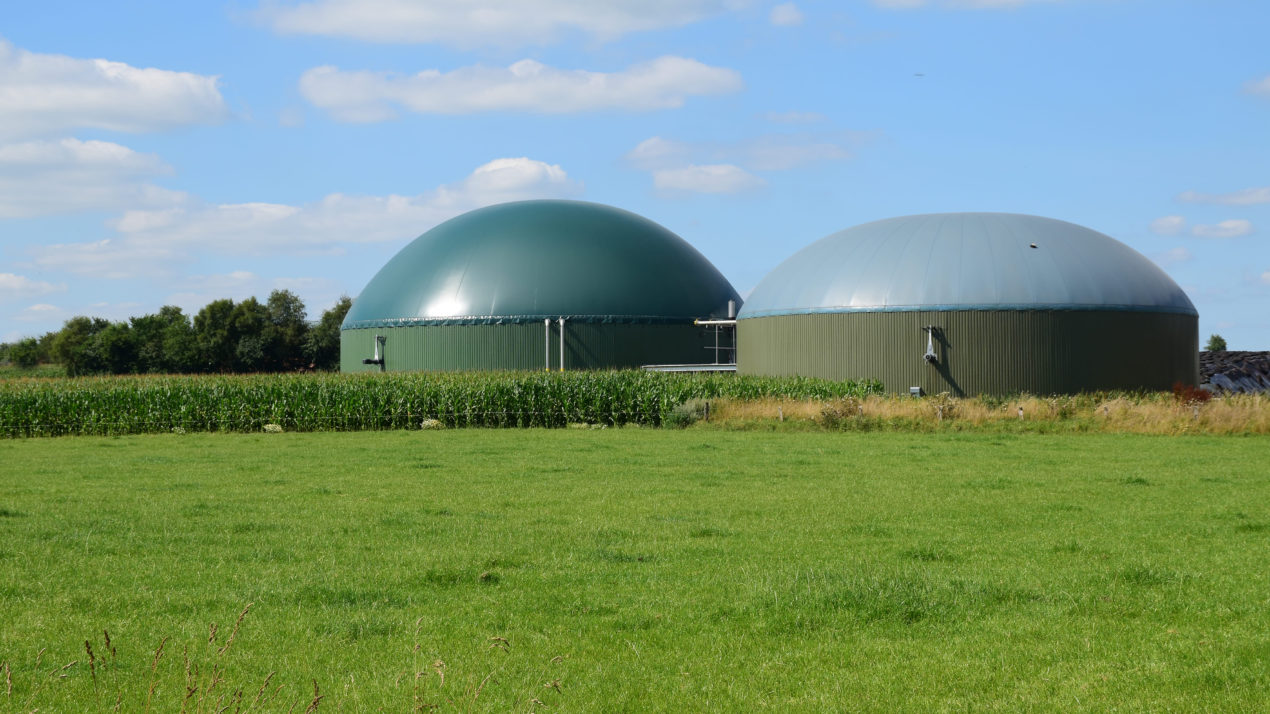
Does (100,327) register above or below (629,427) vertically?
above

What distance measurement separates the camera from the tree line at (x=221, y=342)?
246 feet

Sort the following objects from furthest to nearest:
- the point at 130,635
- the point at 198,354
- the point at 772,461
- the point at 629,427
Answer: the point at 198,354 < the point at 629,427 < the point at 772,461 < the point at 130,635

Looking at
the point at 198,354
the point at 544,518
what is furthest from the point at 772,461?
the point at 198,354

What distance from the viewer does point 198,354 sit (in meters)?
75.2

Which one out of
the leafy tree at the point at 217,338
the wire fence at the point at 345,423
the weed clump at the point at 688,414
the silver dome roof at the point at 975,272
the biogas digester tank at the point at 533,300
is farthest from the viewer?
the leafy tree at the point at 217,338

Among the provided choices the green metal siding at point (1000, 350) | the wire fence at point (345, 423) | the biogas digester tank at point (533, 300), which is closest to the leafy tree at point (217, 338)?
the biogas digester tank at point (533, 300)

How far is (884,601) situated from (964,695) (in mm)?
2109

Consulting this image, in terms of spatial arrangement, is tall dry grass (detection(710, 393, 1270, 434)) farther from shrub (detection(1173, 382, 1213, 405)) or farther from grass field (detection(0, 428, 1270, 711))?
grass field (detection(0, 428, 1270, 711))

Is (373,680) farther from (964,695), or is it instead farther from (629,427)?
(629,427)

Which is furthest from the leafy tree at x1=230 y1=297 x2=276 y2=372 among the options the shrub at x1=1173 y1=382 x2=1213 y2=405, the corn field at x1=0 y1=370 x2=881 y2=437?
the shrub at x1=1173 y1=382 x2=1213 y2=405

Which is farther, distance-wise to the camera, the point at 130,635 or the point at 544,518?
the point at 544,518

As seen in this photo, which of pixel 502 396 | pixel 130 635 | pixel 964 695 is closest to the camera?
pixel 964 695

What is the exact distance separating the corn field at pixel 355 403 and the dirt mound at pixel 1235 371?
26.3 metres

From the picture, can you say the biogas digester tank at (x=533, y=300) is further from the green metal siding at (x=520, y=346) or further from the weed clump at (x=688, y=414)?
the weed clump at (x=688, y=414)
